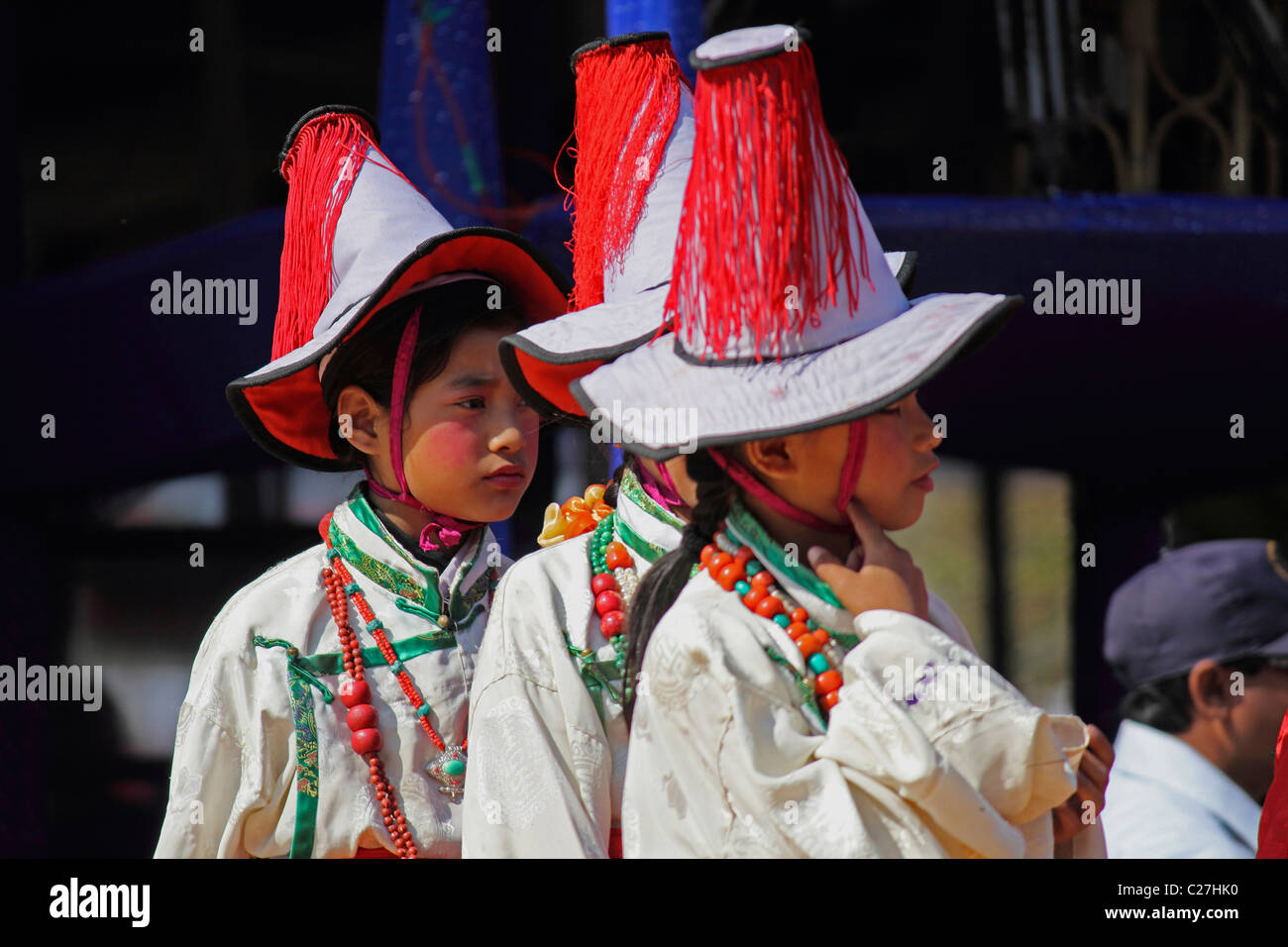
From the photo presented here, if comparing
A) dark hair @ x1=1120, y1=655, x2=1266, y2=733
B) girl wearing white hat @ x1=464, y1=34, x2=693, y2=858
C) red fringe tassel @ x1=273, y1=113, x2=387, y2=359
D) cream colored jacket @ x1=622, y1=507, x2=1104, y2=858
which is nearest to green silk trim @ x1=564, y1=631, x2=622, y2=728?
girl wearing white hat @ x1=464, y1=34, x2=693, y2=858

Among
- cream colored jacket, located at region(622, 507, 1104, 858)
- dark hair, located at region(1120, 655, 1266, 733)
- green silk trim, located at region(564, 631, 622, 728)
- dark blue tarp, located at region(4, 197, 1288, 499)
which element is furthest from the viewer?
dark blue tarp, located at region(4, 197, 1288, 499)

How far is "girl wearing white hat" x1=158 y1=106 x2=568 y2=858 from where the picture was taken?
231cm

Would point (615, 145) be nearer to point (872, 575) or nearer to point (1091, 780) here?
point (872, 575)

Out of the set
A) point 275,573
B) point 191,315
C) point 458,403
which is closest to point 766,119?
point 458,403

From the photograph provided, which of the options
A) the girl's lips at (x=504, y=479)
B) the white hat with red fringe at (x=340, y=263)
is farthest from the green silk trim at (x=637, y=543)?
the white hat with red fringe at (x=340, y=263)

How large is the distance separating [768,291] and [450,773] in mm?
924

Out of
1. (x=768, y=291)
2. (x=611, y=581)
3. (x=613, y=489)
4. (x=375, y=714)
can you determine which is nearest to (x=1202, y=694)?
(x=613, y=489)

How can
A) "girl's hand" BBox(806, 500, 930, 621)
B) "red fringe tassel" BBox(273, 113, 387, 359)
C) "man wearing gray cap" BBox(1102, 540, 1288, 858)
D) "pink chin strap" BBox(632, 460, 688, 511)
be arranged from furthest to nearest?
"man wearing gray cap" BBox(1102, 540, 1288, 858) → "red fringe tassel" BBox(273, 113, 387, 359) → "pink chin strap" BBox(632, 460, 688, 511) → "girl's hand" BBox(806, 500, 930, 621)

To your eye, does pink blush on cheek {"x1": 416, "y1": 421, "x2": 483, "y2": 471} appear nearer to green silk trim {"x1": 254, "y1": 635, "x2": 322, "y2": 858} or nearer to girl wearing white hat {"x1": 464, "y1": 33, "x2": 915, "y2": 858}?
girl wearing white hat {"x1": 464, "y1": 33, "x2": 915, "y2": 858}

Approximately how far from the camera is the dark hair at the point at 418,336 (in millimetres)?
2422

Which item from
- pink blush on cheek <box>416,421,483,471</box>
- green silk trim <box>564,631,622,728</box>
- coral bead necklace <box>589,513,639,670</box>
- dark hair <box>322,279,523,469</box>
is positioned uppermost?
dark hair <box>322,279,523,469</box>

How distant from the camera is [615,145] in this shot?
235 cm

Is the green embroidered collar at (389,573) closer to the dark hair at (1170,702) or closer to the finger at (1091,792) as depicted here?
the finger at (1091,792)

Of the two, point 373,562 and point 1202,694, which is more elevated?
point 373,562
